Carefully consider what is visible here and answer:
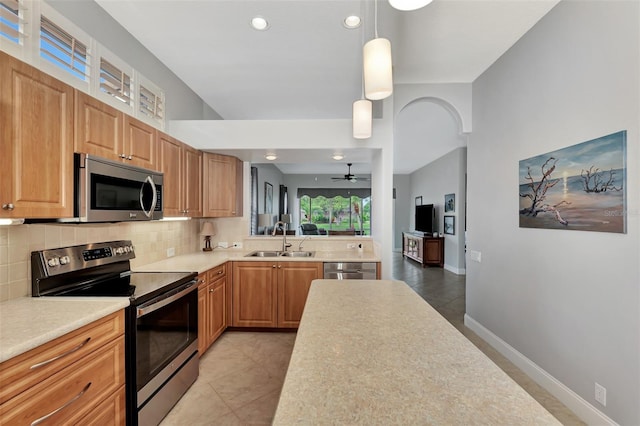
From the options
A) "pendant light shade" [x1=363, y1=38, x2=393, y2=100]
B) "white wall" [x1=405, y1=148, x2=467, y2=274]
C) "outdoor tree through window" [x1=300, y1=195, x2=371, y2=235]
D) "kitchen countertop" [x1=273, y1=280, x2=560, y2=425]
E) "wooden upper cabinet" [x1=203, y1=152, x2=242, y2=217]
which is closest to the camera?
"kitchen countertop" [x1=273, y1=280, x2=560, y2=425]

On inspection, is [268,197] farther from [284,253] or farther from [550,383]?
[550,383]

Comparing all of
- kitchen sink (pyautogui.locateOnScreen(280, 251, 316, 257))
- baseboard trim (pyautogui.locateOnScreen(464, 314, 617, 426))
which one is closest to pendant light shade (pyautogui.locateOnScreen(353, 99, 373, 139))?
kitchen sink (pyautogui.locateOnScreen(280, 251, 316, 257))

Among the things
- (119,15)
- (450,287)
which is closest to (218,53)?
(119,15)

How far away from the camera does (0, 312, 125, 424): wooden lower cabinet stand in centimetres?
111

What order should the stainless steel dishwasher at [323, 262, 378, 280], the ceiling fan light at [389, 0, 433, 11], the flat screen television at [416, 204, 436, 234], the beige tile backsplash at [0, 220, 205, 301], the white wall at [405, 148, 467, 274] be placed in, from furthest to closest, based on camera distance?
1. the flat screen television at [416, 204, 436, 234]
2. the white wall at [405, 148, 467, 274]
3. the stainless steel dishwasher at [323, 262, 378, 280]
4. the beige tile backsplash at [0, 220, 205, 301]
5. the ceiling fan light at [389, 0, 433, 11]

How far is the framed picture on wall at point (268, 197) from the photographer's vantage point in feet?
→ 25.4

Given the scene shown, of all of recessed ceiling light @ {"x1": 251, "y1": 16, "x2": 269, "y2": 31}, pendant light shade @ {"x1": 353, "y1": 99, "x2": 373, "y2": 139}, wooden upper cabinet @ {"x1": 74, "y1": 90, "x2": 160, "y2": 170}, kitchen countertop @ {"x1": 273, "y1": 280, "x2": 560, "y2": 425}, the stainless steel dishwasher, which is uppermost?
recessed ceiling light @ {"x1": 251, "y1": 16, "x2": 269, "y2": 31}

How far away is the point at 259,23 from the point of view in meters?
2.31

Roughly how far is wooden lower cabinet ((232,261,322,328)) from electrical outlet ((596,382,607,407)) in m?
2.29

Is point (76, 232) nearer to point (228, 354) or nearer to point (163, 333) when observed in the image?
point (163, 333)

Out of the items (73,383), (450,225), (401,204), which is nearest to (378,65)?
(73,383)

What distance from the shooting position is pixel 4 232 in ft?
5.08

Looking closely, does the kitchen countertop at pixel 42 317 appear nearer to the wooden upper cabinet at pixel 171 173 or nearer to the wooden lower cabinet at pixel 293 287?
the wooden upper cabinet at pixel 171 173

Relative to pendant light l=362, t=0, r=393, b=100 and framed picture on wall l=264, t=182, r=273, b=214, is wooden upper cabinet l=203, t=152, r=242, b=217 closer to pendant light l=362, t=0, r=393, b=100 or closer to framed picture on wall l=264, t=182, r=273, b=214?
pendant light l=362, t=0, r=393, b=100
